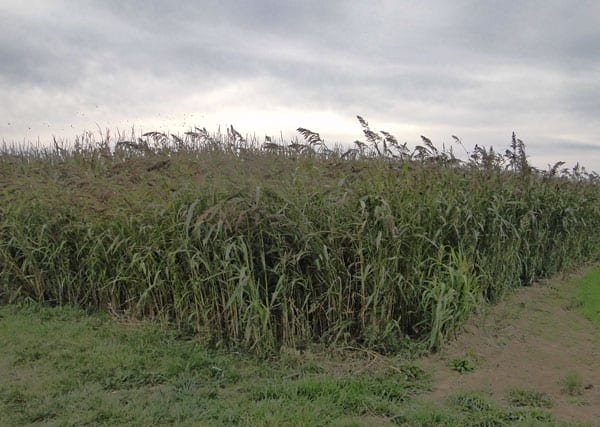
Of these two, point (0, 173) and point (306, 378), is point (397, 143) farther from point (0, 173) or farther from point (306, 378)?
point (0, 173)

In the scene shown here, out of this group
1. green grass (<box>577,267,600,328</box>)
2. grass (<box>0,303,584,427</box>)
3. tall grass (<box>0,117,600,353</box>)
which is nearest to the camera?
grass (<box>0,303,584,427</box>)

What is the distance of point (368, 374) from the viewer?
342 centimetres

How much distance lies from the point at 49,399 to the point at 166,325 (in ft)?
3.72

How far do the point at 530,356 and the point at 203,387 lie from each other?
7.19 ft

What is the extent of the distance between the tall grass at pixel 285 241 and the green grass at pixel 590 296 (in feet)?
2.12

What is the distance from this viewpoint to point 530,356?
3783 mm

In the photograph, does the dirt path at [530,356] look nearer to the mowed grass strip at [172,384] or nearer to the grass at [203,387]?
the grass at [203,387]

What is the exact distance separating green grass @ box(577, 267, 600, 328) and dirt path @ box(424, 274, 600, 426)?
9 centimetres

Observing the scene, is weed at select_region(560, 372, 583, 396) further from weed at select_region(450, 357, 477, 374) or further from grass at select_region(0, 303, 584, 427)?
weed at select_region(450, 357, 477, 374)

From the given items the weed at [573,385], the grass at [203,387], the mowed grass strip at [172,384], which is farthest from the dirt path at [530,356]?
the mowed grass strip at [172,384]

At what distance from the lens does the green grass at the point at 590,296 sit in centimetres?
482

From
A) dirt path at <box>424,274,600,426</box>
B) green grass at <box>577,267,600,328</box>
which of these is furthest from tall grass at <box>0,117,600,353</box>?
green grass at <box>577,267,600,328</box>

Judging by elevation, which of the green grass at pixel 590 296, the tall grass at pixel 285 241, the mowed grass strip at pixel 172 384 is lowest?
the mowed grass strip at pixel 172 384

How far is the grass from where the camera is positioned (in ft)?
9.55
